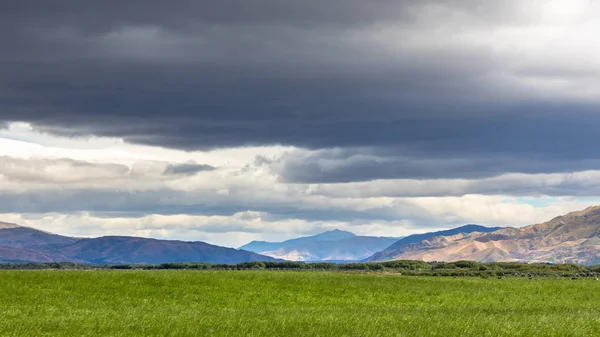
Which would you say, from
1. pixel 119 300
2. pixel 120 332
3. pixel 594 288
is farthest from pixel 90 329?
pixel 594 288

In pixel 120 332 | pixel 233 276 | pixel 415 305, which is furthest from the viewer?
pixel 233 276

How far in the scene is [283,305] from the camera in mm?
76188

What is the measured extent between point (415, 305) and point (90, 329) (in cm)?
4456

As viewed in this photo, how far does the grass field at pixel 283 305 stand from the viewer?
1756 inches

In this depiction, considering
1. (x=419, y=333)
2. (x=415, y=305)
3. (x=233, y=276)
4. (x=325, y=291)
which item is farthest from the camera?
(x=233, y=276)

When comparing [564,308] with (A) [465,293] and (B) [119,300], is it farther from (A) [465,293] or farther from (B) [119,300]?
(B) [119,300]

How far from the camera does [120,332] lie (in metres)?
41.3

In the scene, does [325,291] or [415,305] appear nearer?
[415,305]

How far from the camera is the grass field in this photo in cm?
4459

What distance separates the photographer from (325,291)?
86.3 metres

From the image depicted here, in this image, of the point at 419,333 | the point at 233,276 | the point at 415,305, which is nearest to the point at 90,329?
the point at 419,333

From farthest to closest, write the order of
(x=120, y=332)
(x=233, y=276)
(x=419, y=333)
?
(x=233, y=276) → (x=419, y=333) → (x=120, y=332)

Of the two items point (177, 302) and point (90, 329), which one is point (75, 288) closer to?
point (177, 302)

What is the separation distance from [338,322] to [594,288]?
59.6 meters
